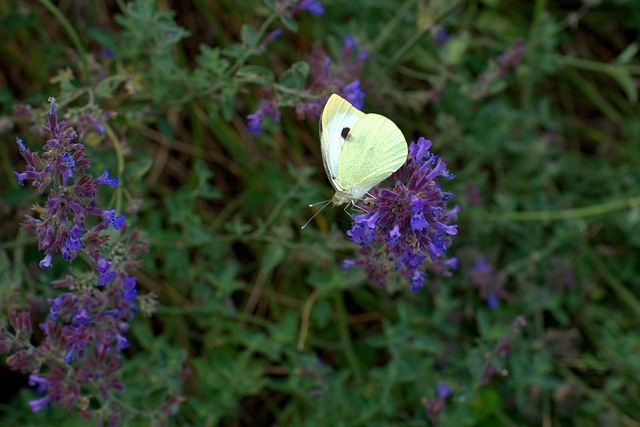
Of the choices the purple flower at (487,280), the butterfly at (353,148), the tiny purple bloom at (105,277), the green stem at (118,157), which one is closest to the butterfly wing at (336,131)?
the butterfly at (353,148)

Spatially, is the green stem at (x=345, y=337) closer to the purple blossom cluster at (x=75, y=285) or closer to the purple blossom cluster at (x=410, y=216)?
the purple blossom cluster at (x=75, y=285)

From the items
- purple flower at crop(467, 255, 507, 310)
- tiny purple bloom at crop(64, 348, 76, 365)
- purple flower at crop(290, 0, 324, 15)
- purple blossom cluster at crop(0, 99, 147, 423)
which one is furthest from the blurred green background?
tiny purple bloom at crop(64, 348, 76, 365)

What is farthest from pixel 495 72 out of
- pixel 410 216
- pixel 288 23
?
pixel 410 216

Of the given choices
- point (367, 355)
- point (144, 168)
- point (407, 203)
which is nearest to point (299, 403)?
point (367, 355)

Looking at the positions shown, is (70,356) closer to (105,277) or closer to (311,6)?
(105,277)

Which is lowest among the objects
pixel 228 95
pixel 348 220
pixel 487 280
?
pixel 487 280

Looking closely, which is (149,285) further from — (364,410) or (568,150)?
(568,150)
